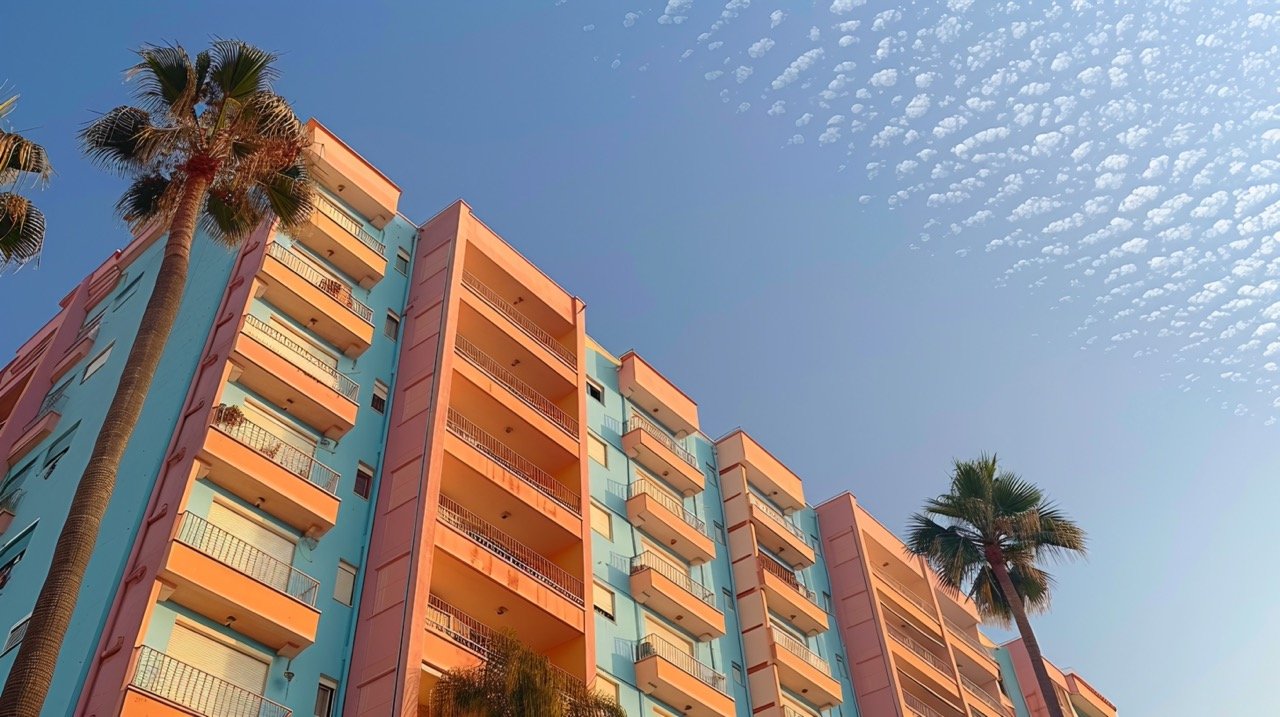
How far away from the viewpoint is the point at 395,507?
2888cm

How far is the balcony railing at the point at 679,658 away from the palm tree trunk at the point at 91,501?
743 inches

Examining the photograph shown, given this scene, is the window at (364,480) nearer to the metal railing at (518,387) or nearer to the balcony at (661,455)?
the metal railing at (518,387)

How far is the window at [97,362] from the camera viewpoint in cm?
3400

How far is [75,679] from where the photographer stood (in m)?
22.6

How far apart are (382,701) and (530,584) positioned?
20.1ft

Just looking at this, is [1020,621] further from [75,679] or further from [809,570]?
[75,679]

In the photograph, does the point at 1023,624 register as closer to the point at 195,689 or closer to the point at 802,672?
the point at 802,672

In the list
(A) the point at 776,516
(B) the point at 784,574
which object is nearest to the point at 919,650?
(B) the point at 784,574

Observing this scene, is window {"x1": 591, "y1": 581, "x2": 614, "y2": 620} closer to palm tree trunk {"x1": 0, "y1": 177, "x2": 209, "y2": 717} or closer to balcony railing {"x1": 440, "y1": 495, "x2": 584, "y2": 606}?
balcony railing {"x1": 440, "y1": 495, "x2": 584, "y2": 606}

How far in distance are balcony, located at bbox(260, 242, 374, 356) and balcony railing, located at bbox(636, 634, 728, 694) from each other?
1215 centimetres

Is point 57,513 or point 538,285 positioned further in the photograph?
point 538,285

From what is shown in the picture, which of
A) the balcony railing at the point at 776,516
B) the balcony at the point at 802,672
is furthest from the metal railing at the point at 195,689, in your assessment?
the balcony railing at the point at 776,516

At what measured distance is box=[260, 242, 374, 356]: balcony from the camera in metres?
31.3

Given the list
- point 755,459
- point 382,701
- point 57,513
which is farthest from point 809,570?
point 57,513
